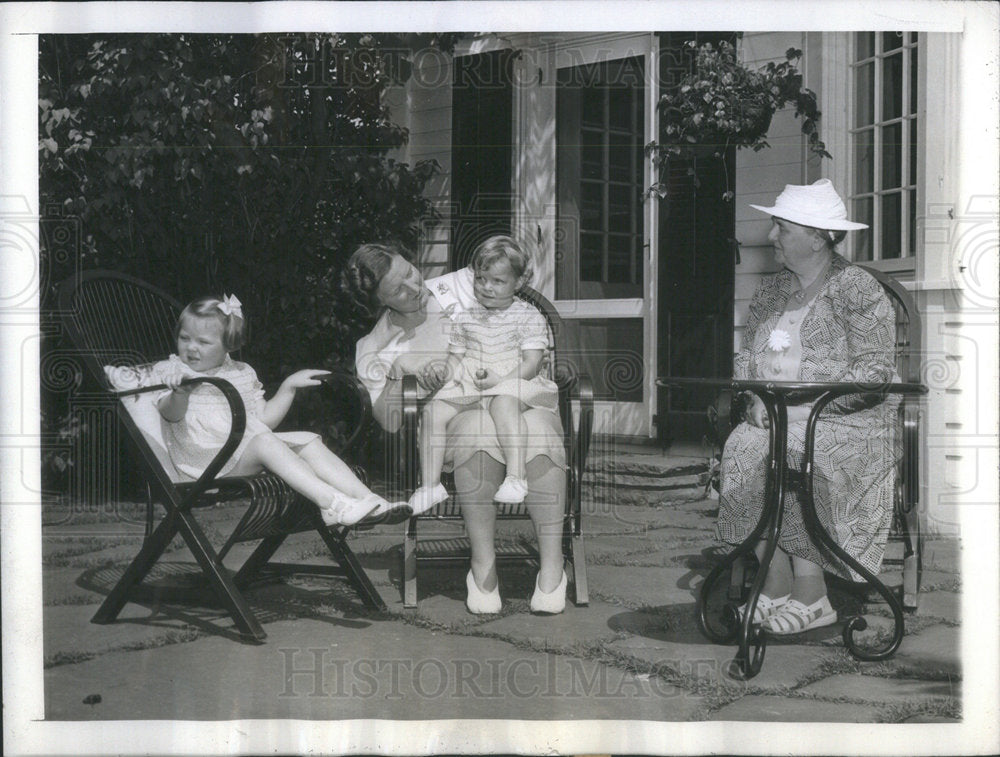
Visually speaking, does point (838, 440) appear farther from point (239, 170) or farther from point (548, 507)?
point (239, 170)

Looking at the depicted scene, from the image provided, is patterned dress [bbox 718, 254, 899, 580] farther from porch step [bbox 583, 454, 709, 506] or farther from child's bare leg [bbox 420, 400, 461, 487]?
child's bare leg [bbox 420, 400, 461, 487]

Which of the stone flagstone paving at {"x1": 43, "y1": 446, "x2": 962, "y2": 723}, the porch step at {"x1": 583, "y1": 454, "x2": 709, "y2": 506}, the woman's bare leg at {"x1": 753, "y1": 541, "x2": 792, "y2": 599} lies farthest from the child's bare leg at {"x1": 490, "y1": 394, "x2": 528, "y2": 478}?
the woman's bare leg at {"x1": 753, "y1": 541, "x2": 792, "y2": 599}

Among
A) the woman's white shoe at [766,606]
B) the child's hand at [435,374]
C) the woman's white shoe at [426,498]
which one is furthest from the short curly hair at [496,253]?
the woman's white shoe at [766,606]

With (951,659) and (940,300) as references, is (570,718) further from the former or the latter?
(940,300)

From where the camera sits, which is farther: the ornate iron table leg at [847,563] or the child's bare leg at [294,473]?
the child's bare leg at [294,473]

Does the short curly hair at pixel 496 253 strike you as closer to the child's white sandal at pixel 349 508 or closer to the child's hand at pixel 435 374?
the child's hand at pixel 435 374

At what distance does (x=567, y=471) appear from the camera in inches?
132

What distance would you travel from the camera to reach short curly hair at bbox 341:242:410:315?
3.20 metres

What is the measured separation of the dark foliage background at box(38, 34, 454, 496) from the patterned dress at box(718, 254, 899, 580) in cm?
110

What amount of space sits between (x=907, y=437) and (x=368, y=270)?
5.27ft

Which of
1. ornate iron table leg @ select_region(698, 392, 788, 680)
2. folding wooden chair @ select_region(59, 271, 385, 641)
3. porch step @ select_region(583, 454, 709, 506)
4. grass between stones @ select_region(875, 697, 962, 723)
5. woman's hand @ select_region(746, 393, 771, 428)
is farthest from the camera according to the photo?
porch step @ select_region(583, 454, 709, 506)

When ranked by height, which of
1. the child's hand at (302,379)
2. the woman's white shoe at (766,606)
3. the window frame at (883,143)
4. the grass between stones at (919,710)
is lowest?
the grass between stones at (919,710)

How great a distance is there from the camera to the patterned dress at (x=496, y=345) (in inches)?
129

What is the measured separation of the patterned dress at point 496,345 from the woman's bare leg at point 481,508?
7.7 inches
